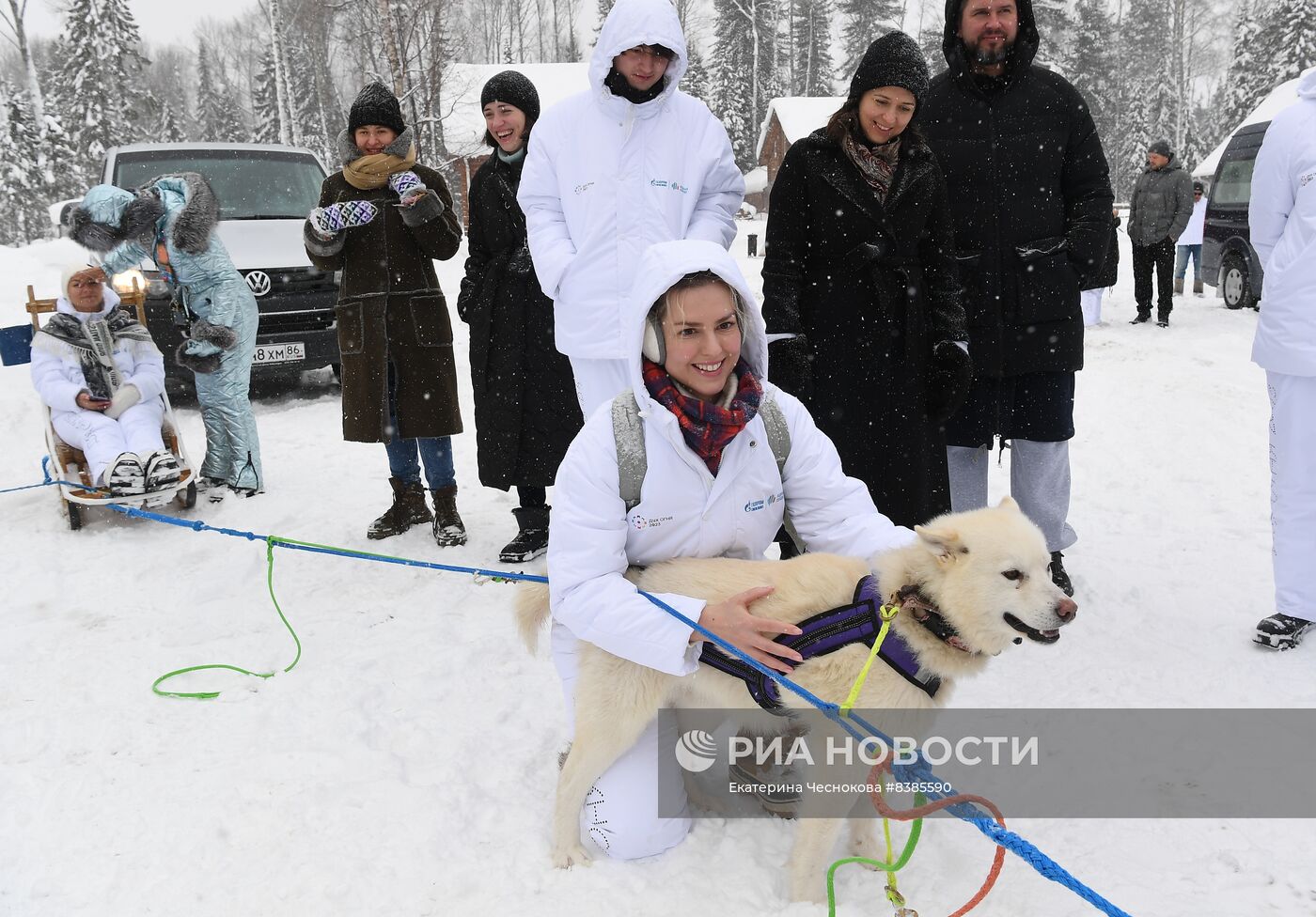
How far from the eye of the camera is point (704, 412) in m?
2.24

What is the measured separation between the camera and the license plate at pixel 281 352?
24.1ft

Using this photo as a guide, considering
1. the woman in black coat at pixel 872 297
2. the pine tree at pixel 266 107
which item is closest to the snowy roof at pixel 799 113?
the pine tree at pixel 266 107

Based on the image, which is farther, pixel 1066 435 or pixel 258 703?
pixel 1066 435

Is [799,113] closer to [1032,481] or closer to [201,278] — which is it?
[201,278]

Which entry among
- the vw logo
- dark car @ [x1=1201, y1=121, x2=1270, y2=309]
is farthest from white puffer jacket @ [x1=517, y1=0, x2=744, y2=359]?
dark car @ [x1=1201, y1=121, x2=1270, y2=309]

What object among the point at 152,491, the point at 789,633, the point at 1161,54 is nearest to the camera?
the point at 789,633

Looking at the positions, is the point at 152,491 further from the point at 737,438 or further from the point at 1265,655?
the point at 1265,655

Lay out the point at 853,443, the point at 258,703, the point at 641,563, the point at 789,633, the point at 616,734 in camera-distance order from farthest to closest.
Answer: the point at 853,443, the point at 258,703, the point at 641,563, the point at 616,734, the point at 789,633

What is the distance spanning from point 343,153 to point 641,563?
133 inches

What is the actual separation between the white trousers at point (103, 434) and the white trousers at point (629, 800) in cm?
374

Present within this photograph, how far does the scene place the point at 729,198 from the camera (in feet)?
12.2

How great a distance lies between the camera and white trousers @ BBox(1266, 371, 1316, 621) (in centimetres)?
331

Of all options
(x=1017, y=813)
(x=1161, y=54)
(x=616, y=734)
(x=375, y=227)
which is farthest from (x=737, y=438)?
(x=1161, y=54)

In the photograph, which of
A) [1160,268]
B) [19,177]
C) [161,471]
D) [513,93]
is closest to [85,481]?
[161,471]
